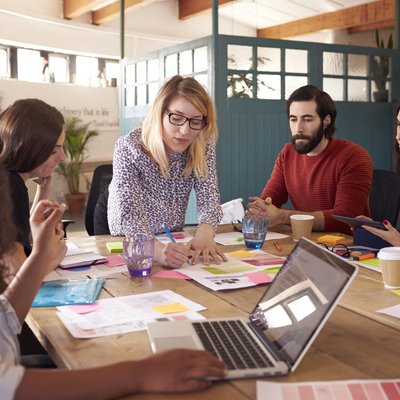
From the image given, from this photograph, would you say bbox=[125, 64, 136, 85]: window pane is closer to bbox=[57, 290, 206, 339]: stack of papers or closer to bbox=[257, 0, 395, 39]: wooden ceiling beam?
bbox=[257, 0, 395, 39]: wooden ceiling beam

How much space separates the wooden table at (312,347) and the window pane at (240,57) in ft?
11.3

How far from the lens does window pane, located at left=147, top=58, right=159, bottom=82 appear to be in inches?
227

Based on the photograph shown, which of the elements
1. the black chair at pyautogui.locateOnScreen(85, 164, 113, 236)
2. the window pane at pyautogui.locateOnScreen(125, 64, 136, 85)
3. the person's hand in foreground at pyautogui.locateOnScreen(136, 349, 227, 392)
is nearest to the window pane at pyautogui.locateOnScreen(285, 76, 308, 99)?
the window pane at pyautogui.locateOnScreen(125, 64, 136, 85)

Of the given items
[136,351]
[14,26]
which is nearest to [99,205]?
[136,351]

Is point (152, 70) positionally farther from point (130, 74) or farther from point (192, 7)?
point (192, 7)

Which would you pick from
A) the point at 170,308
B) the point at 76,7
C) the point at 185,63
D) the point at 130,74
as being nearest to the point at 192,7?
the point at 76,7

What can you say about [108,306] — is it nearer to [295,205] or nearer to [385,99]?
[295,205]

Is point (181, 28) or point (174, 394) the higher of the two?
point (181, 28)

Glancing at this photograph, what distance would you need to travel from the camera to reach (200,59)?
5.05 metres

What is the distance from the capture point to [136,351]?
115cm

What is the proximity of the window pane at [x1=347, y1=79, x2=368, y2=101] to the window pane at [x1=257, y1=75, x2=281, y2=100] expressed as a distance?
860mm

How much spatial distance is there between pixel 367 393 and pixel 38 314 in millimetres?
831

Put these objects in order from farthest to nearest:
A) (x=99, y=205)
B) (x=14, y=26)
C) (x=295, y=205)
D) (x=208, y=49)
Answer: (x=14, y=26)
(x=208, y=49)
(x=295, y=205)
(x=99, y=205)

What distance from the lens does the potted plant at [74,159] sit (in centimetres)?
766
